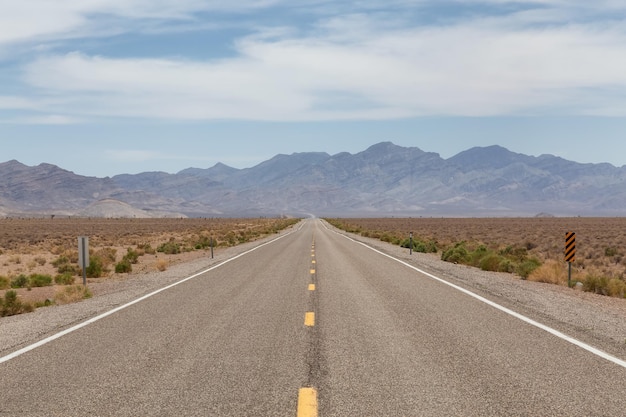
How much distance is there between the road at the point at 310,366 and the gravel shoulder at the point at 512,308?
575mm

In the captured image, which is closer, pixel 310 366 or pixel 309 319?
pixel 310 366

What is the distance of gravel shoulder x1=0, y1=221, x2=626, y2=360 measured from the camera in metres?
9.74

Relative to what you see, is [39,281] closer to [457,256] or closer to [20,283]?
[20,283]

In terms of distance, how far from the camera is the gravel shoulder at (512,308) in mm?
9742

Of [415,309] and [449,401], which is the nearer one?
[449,401]

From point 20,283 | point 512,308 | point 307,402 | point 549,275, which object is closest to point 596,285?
point 549,275

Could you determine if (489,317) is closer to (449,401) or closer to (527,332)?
(527,332)

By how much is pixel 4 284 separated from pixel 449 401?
58.2ft

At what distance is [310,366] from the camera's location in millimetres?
7559

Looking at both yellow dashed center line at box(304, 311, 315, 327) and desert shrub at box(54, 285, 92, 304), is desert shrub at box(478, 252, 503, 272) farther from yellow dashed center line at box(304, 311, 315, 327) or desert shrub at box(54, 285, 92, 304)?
desert shrub at box(54, 285, 92, 304)

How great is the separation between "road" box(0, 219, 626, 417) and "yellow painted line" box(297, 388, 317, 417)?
0.04 feet

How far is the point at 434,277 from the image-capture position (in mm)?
18750

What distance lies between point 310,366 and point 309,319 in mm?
3364

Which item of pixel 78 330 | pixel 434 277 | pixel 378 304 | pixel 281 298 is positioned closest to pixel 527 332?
pixel 378 304
